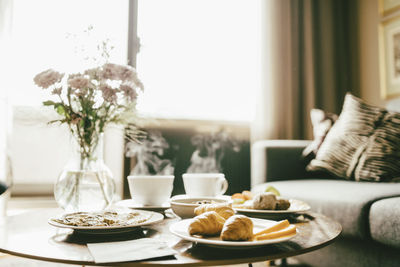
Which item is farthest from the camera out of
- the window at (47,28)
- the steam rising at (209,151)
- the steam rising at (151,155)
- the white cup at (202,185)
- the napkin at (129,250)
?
the window at (47,28)

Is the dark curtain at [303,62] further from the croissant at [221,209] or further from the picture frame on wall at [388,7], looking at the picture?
the croissant at [221,209]

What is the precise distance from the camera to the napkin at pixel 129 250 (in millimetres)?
539

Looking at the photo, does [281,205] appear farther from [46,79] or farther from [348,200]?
[46,79]

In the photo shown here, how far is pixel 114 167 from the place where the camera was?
3043 mm

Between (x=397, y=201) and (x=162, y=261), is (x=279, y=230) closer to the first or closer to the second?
(x=162, y=261)

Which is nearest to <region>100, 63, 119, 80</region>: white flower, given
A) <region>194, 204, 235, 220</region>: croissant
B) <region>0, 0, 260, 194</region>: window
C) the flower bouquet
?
the flower bouquet

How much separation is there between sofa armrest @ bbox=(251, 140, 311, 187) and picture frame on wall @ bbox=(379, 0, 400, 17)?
5.59 ft

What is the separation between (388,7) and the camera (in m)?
2.96

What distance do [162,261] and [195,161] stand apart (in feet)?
8.05

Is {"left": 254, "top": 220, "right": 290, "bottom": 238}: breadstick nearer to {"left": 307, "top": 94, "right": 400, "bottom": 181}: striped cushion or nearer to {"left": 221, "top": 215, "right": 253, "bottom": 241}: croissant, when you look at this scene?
{"left": 221, "top": 215, "right": 253, "bottom": 241}: croissant

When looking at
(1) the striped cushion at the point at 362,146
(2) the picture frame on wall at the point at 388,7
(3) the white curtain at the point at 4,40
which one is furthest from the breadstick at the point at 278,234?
(2) the picture frame on wall at the point at 388,7

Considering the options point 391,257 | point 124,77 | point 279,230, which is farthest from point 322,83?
point 279,230

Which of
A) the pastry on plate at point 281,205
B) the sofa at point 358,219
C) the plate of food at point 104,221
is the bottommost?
the sofa at point 358,219

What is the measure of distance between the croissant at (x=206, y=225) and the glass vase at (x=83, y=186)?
16.2 inches
